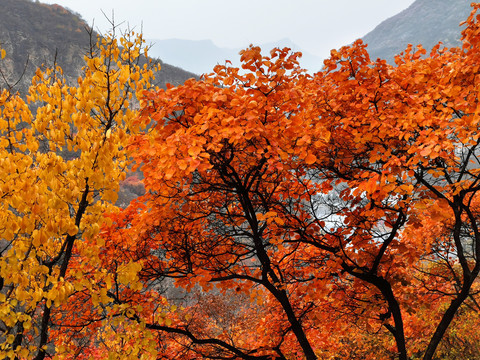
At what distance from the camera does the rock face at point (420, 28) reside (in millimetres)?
124056

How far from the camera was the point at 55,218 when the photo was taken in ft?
9.27

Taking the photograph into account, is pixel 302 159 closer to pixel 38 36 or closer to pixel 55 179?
pixel 55 179

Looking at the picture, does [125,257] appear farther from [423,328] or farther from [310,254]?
[423,328]

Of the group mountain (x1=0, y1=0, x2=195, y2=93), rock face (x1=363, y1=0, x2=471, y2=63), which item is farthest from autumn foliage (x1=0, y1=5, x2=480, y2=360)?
rock face (x1=363, y1=0, x2=471, y2=63)

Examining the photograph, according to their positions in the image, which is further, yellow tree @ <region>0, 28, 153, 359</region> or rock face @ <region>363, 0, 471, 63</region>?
rock face @ <region>363, 0, 471, 63</region>

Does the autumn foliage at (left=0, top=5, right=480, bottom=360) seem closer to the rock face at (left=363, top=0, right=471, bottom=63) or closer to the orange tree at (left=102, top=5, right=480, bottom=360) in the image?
the orange tree at (left=102, top=5, right=480, bottom=360)

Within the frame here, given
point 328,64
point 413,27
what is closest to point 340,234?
point 328,64

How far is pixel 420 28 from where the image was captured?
472 feet

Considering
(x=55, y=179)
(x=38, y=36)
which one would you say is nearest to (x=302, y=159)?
(x=55, y=179)

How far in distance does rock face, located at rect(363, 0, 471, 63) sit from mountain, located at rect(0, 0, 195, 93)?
11112cm

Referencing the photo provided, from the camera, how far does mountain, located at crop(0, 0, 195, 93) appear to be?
41150mm

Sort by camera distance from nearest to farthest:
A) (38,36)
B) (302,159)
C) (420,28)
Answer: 1. (302,159)
2. (38,36)
3. (420,28)

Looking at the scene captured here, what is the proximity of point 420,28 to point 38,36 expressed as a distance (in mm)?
159600

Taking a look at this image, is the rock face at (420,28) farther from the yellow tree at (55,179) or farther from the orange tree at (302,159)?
the yellow tree at (55,179)
